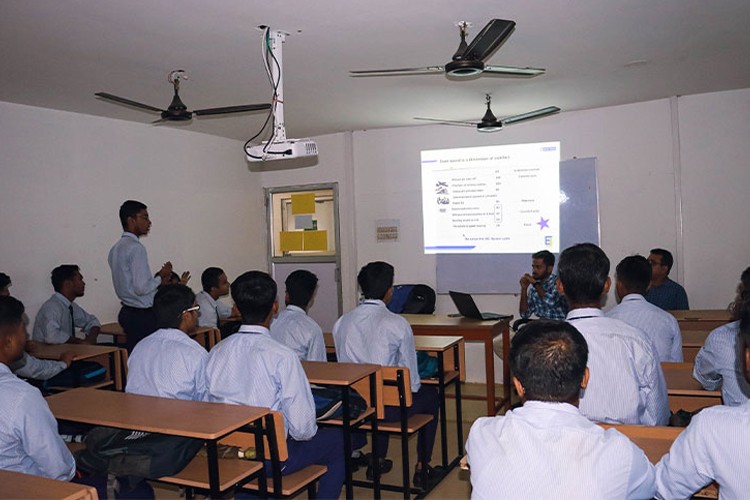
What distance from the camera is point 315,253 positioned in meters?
7.57

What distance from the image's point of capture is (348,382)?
2.84 m

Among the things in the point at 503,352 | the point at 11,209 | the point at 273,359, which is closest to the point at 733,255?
the point at 503,352

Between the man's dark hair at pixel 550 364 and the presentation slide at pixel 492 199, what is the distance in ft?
16.1

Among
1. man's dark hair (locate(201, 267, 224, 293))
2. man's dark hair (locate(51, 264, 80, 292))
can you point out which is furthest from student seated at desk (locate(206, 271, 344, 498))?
man's dark hair (locate(201, 267, 224, 293))

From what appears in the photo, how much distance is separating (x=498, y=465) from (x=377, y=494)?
2.16 m

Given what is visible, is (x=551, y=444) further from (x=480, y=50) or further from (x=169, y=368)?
(x=480, y=50)

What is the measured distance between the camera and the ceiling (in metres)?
3.21

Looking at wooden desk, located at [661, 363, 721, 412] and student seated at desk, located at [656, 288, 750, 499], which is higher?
student seated at desk, located at [656, 288, 750, 499]

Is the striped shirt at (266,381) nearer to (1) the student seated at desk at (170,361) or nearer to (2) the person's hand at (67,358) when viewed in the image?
(1) the student seated at desk at (170,361)

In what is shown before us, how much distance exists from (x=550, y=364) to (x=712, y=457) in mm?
405

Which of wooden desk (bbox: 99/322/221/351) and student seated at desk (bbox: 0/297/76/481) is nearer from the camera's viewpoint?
student seated at desk (bbox: 0/297/76/481)

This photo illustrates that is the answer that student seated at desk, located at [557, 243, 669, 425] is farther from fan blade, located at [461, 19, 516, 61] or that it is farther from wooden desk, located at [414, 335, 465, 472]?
wooden desk, located at [414, 335, 465, 472]

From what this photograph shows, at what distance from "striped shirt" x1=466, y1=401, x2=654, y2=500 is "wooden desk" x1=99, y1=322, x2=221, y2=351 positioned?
436 centimetres

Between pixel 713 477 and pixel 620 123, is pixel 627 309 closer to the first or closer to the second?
pixel 713 477
